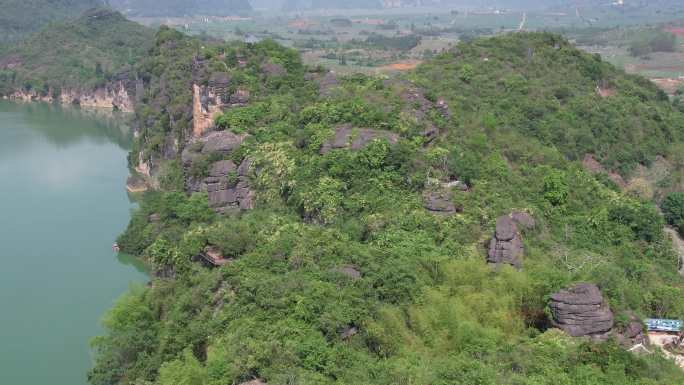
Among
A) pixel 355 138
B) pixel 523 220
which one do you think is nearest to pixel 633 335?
pixel 523 220

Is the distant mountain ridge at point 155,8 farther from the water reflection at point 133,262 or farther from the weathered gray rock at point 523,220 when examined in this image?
the weathered gray rock at point 523,220

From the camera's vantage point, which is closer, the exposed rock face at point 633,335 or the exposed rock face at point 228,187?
the exposed rock face at point 633,335

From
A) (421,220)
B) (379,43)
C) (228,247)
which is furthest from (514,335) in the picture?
(379,43)

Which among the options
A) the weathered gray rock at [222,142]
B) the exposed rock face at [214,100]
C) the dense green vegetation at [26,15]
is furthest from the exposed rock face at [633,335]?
the dense green vegetation at [26,15]

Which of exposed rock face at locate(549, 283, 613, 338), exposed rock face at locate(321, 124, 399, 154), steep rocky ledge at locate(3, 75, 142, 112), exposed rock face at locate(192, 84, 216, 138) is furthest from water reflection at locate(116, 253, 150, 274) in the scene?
steep rocky ledge at locate(3, 75, 142, 112)

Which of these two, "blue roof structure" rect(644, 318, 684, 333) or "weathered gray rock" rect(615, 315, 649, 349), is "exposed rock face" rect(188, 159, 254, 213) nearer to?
"weathered gray rock" rect(615, 315, 649, 349)

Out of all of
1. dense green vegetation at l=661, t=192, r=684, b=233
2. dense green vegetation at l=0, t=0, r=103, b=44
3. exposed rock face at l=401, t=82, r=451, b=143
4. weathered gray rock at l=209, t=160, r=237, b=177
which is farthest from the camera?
dense green vegetation at l=0, t=0, r=103, b=44

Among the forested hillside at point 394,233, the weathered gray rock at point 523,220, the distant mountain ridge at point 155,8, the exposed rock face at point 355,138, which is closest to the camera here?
the forested hillside at point 394,233
